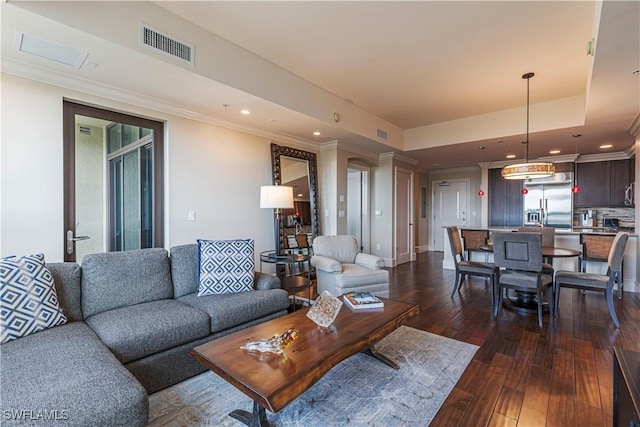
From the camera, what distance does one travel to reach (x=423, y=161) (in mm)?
7418

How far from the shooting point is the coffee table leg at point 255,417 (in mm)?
1618

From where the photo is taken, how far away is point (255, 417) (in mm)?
1625

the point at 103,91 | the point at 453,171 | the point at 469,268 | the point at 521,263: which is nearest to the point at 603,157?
the point at 453,171

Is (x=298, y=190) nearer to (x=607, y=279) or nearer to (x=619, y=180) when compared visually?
(x=607, y=279)

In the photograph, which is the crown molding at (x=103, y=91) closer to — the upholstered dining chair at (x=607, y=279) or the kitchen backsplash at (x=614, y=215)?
the upholstered dining chair at (x=607, y=279)

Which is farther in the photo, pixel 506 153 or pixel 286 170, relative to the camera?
pixel 506 153

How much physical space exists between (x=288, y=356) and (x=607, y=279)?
11.8ft

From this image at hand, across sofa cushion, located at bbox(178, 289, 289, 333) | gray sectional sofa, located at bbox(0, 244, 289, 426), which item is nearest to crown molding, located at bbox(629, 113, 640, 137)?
sofa cushion, located at bbox(178, 289, 289, 333)

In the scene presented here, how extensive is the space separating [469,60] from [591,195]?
5.37m

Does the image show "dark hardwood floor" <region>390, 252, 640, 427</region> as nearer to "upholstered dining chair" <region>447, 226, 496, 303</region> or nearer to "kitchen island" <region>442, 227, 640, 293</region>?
"upholstered dining chair" <region>447, 226, 496, 303</region>

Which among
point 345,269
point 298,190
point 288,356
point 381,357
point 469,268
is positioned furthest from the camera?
point 298,190

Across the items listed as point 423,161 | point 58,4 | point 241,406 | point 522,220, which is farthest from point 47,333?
point 522,220

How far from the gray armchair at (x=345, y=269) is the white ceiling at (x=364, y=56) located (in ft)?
5.67

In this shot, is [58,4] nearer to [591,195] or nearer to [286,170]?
[286,170]
